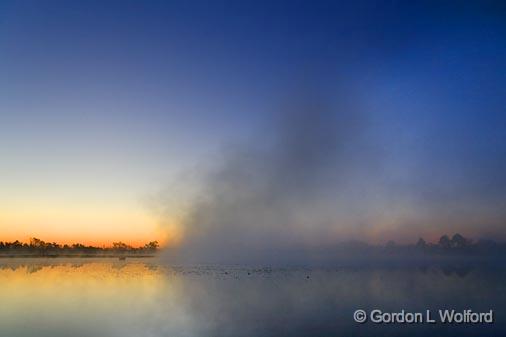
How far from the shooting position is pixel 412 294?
31.9m

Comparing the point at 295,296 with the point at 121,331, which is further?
the point at 295,296

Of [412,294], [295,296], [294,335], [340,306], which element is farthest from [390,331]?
[412,294]

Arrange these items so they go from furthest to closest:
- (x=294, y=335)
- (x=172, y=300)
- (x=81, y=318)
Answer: (x=172, y=300) → (x=81, y=318) → (x=294, y=335)

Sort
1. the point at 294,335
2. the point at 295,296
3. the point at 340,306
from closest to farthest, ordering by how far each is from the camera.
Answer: the point at 294,335 < the point at 340,306 < the point at 295,296

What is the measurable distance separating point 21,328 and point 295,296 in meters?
19.2

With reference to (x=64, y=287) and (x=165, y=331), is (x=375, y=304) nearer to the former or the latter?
(x=165, y=331)

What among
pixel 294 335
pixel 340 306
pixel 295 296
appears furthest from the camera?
pixel 295 296

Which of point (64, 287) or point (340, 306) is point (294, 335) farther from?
point (64, 287)

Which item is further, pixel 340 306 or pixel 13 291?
pixel 13 291

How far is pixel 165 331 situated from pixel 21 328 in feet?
23.4

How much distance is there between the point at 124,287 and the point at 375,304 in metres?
24.0

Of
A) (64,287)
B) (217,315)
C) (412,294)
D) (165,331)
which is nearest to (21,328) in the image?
(165,331)

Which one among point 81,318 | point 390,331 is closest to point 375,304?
point 390,331

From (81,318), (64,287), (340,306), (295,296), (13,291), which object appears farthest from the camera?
(64,287)
